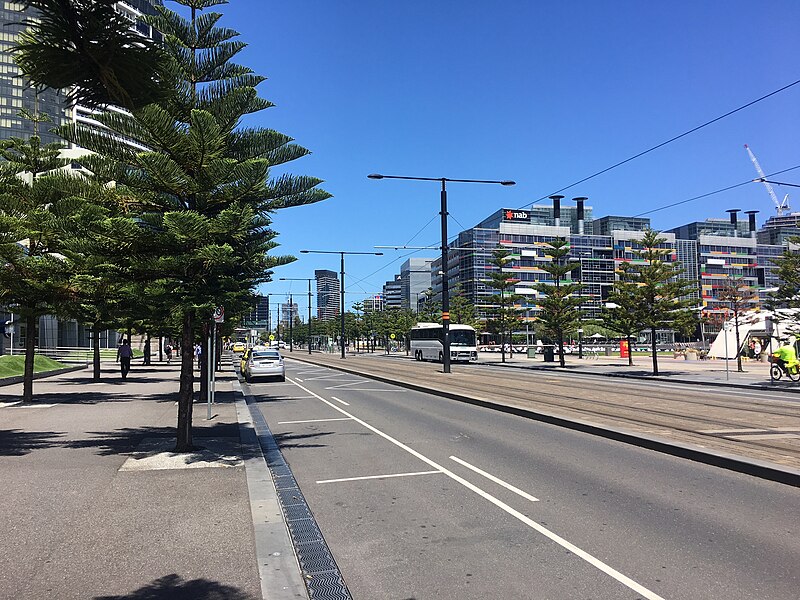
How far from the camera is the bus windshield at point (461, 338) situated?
175ft

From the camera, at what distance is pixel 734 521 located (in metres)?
6.09

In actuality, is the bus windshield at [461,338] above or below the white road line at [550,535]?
above

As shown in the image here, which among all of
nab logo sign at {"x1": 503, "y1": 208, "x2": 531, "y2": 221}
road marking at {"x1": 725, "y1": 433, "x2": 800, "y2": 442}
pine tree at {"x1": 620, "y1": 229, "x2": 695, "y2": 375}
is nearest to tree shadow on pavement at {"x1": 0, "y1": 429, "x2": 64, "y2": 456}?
road marking at {"x1": 725, "y1": 433, "x2": 800, "y2": 442}

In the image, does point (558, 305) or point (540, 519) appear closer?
point (540, 519)

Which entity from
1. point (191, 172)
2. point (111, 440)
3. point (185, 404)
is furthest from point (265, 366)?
point (191, 172)

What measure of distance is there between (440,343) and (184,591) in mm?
50546

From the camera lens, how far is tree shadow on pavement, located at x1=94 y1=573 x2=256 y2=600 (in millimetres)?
4234

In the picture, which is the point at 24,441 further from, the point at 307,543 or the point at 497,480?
the point at 497,480

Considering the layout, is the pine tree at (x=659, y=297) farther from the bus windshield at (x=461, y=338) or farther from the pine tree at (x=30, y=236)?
the pine tree at (x=30, y=236)

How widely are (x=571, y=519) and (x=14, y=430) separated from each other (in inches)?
420

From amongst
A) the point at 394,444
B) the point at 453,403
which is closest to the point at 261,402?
the point at 453,403

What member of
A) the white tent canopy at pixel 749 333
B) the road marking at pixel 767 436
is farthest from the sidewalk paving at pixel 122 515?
the white tent canopy at pixel 749 333

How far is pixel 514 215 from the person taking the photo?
138875mm

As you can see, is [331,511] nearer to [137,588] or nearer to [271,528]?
[271,528]
